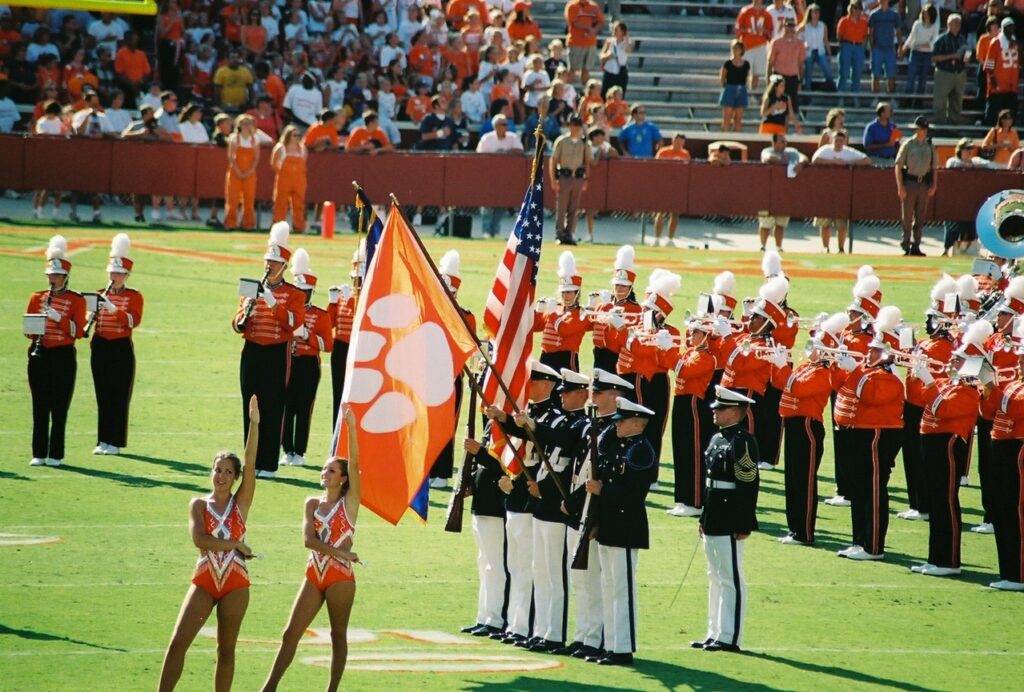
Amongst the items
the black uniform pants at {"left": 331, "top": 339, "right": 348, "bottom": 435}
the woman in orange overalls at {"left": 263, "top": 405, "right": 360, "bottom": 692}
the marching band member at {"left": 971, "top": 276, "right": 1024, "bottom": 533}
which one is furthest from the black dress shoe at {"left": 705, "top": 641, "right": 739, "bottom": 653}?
the black uniform pants at {"left": 331, "top": 339, "right": 348, "bottom": 435}

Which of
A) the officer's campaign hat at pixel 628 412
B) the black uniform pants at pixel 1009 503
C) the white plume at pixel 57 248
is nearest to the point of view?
the officer's campaign hat at pixel 628 412

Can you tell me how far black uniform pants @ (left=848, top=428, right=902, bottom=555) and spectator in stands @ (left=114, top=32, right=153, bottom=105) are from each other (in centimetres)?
2000

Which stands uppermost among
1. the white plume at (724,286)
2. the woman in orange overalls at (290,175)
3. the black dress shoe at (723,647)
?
the woman in orange overalls at (290,175)

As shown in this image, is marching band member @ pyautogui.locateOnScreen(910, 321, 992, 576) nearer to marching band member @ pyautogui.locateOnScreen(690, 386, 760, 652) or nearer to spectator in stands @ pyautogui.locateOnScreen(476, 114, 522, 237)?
marching band member @ pyautogui.locateOnScreen(690, 386, 760, 652)

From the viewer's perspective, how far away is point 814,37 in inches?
1396

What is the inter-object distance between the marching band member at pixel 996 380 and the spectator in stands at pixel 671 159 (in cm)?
1400

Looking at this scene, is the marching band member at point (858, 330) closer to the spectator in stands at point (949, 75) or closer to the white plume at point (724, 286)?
the white plume at point (724, 286)

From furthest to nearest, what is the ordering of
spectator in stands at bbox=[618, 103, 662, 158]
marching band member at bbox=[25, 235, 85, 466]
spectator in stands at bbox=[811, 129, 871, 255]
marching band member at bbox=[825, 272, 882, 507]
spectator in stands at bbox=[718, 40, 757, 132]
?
spectator in stands at bbox=[718, 40, 757, 132] → spectator in stands at bbox=[618, 103, 662, 158] → spectator in stands at bbox=[811, 129, 871, 255] → marching band member at bbox=[25, 235, 85, 466] → marching band member at bbox=[825, 272, 882, 507]

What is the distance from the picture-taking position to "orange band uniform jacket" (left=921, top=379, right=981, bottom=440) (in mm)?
14805

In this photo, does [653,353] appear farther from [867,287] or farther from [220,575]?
[220,575]

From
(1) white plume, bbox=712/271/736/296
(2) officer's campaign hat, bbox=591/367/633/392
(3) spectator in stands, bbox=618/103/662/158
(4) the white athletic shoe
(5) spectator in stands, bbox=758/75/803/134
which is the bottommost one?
(4) the white athletic shoe

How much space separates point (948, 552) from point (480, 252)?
1472 centimetres

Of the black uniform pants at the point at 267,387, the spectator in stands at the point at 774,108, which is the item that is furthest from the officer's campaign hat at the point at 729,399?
the spectator in stands at the point at 774,108

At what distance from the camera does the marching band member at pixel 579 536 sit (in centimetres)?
1196
